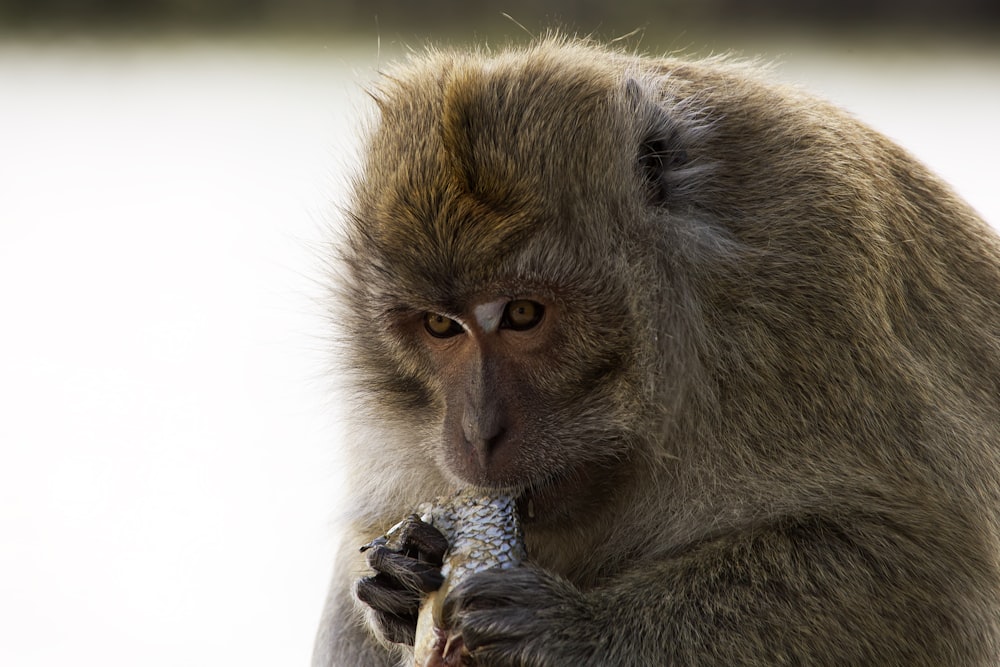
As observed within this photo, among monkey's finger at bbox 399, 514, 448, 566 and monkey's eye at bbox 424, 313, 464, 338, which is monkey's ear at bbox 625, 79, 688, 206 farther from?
monkey's finger at bbox 399, 514, 448, 566

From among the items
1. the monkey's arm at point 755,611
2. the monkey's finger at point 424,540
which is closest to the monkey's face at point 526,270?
the monkey's finger at point 424,540

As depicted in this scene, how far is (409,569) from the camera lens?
2529mm

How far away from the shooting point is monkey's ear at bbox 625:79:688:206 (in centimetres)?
273

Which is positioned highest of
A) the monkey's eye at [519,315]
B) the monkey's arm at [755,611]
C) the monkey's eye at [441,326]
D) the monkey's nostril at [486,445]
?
the monkey's eye at [519,315]

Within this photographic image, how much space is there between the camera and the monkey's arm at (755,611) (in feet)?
8.03

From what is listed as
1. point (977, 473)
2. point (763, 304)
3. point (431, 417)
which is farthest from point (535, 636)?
point (977, 473)

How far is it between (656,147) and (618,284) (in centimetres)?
36

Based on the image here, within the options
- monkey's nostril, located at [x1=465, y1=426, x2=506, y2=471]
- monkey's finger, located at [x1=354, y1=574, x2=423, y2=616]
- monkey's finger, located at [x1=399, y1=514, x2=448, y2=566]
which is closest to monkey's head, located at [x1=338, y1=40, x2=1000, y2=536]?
monkey's nostril, located at [x1=465, y1=426, x2=506, y2=471]

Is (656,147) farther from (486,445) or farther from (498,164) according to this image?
(486,445)

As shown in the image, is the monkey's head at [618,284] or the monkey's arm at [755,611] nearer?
the monkey's arm at [755,611]

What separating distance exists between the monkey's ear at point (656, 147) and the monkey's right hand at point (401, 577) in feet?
2.82

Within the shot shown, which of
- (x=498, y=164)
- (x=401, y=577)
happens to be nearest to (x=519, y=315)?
(x=498, y=164)

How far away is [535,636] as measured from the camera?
8.02 feet

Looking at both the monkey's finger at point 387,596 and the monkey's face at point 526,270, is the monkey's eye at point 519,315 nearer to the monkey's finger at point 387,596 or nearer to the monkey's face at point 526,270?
the monkey's face at point 526,270
